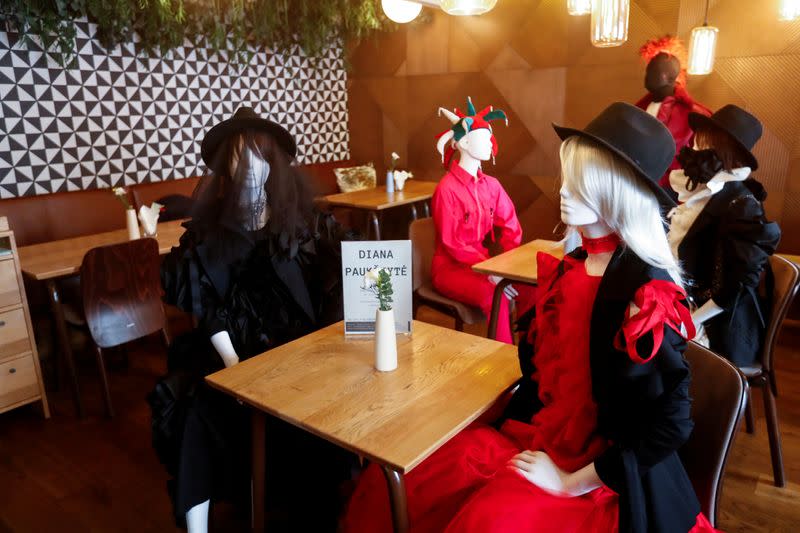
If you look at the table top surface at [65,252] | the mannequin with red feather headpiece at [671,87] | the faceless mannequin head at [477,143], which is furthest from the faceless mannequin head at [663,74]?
the table top surface at [65,252]

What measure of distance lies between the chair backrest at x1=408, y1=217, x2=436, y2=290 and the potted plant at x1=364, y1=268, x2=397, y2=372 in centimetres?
161

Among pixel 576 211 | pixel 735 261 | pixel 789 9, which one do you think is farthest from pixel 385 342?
pixel 789 9

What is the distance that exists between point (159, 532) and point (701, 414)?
199 centimetres

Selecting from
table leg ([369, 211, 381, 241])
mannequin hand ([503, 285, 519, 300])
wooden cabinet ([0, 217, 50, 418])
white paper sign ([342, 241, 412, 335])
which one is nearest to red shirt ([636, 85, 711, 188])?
mannequin hand ([503, 285, 519, 300])

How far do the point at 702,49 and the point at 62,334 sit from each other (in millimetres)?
4329

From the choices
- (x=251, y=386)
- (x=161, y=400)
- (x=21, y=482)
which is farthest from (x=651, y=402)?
(x=21, y=482)

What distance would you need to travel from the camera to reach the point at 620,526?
4.04 ft

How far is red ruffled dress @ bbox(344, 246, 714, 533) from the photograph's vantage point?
128 centimetres

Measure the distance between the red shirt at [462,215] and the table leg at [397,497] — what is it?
205 centimetres

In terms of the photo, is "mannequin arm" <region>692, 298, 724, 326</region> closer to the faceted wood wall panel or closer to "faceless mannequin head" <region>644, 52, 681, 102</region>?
the faceted wood wall panel

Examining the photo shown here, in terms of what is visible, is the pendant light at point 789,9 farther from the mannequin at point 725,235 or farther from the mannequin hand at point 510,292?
the mannequin hand at point 510,292

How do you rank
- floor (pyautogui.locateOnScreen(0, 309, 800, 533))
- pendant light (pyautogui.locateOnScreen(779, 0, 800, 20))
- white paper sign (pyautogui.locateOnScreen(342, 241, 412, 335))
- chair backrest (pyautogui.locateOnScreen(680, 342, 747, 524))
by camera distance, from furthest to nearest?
1. pendant light (pyautogui.locateOnScreen(779, 0, 800, 20))
2. floor (pyautogui.locateOnScreen(0, 309, 800, 533))
3. white paper sign (pyautogui.locateOnScreen(342, 241, 412, 335))
4. chair backrest (pyautogui.locateOnScreen(680, 342, 747, 524))

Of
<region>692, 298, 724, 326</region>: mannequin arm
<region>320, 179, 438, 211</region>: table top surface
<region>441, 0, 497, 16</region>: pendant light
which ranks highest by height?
<region>441, 0, 497, 16</region>: pendant light

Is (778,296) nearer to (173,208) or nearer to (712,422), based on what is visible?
(712,422)
